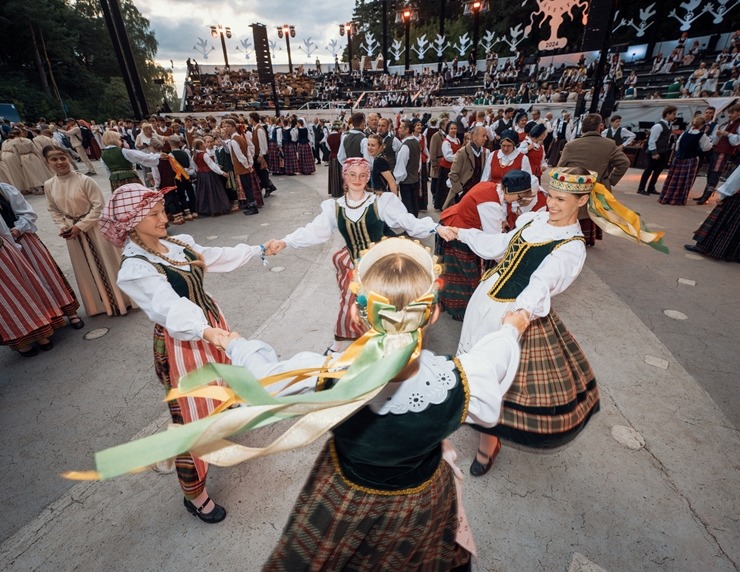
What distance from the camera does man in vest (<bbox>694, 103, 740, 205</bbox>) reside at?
279 inches

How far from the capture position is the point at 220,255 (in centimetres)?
235

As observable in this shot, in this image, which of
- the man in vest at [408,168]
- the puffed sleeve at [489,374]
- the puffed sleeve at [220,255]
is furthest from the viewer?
the man in vest at [408,168]

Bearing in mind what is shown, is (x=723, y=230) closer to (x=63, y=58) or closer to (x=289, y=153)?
(x=289, y=153)

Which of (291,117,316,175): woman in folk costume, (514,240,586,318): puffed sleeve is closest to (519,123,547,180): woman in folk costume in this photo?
(514,240,586,318): puffed sleeve

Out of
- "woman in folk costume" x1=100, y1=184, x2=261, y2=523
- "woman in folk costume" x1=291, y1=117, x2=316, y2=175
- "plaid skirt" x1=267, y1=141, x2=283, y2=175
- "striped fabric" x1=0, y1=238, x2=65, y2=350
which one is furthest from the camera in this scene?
"plaid skirt" x1=267, y1=141, x2=283, y2=175

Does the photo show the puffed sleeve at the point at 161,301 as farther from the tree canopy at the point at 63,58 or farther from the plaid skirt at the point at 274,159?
the tree canopy at the point at 63,58

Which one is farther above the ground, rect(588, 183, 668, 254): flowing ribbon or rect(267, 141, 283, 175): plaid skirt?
rect(588, 183, 668, 254): flowing ribbon

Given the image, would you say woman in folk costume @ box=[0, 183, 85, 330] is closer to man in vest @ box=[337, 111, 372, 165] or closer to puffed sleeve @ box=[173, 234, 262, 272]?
puffed sleeve @ box=[173, 234, 262, 272]

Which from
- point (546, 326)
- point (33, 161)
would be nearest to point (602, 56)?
point (546, 326)

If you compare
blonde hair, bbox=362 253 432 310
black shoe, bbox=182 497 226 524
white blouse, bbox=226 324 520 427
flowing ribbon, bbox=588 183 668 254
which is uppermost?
blonde hair, bbox=362 253 432 310

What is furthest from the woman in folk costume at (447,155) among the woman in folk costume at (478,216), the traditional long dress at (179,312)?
the traditional long dress at (179,312)

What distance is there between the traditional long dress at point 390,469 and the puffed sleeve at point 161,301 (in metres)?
0.46

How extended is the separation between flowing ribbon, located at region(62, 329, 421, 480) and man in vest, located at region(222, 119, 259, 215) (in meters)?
7.65

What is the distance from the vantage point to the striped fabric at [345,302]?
9.91ft
